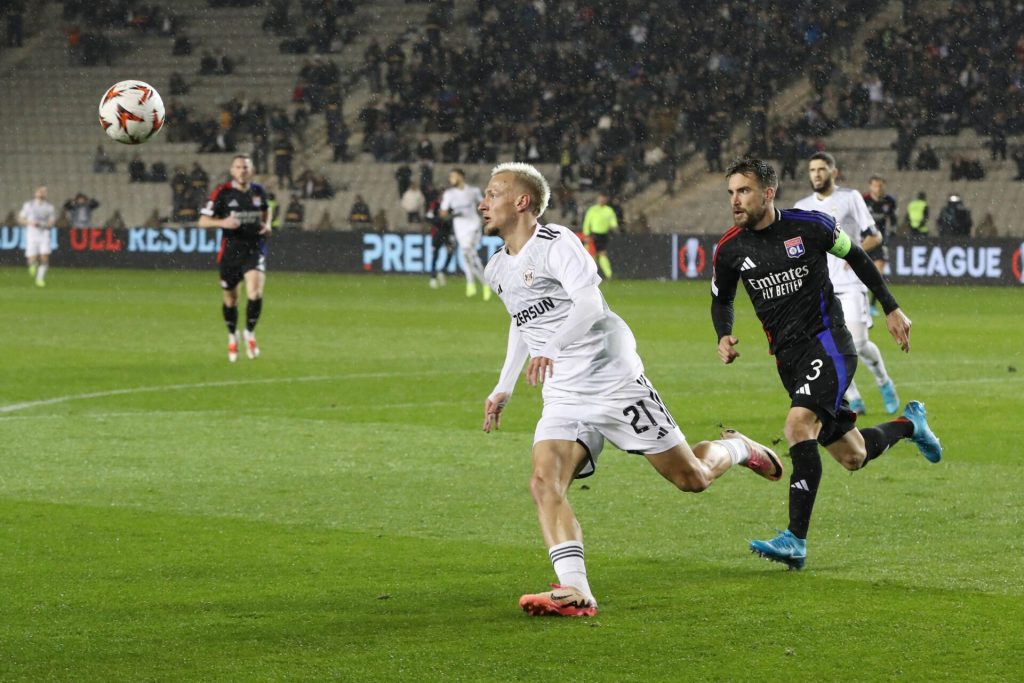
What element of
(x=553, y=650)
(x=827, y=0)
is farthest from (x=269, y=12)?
(x=553, y=650)

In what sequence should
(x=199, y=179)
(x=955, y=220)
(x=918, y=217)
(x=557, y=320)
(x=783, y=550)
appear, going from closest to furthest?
(x=557, y=320) → (x=783, y=550) → (x=955, y=220) → (x=918, y=217) → (x=199, y=179)

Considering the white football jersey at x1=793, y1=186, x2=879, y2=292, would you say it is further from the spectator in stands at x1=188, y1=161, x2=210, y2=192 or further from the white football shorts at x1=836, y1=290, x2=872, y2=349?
the spectator in stands at x1=188, y1=161, x2=210, y2=192

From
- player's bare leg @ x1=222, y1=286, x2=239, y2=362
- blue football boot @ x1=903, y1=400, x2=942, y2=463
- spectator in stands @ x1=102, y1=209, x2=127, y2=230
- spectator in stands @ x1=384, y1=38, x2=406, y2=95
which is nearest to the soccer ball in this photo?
player's bare leg @ x1=222, y1=286, x2=239, y2=362

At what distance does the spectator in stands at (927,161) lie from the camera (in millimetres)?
37719

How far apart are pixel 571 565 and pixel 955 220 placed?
98.7 feet

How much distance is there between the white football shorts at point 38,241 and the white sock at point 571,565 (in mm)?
31169

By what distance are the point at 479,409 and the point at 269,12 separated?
37749mm

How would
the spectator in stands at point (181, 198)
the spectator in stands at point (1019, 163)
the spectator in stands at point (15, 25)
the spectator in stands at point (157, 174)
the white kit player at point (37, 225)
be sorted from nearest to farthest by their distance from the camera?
the white kit player at point (37, 225) → the spectator in stands at point (1019, 163) → the spectator in stands at point (181, 198) → the spectator in stands at point (157, 174) → the spectator in stands at point (15, 25)

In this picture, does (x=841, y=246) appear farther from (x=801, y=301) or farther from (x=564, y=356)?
(x=564, y=356)

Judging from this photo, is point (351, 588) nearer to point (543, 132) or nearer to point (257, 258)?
point (257, 258)

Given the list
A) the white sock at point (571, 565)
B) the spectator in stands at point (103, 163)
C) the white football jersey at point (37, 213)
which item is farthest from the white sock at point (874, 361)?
the spectator in stands at point (103, 163)

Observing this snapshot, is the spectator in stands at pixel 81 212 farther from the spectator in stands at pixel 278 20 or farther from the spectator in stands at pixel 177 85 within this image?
the spectator in stands at pixel 278 20

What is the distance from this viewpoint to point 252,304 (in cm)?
1853

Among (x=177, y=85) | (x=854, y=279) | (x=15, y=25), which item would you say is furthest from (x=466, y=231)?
(x=15, y=25)
